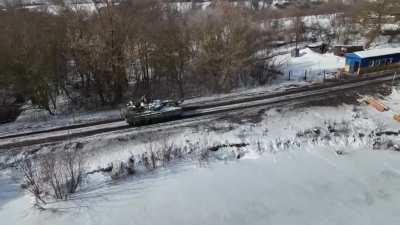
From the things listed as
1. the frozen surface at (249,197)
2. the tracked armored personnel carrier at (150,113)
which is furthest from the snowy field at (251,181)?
the tracked armored personnel carrier at (150,113)

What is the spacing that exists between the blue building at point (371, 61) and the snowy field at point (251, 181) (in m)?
10.3

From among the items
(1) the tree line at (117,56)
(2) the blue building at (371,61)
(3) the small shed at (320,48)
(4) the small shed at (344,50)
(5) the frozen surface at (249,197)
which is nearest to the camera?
(5) the frozen surface at (249,197)

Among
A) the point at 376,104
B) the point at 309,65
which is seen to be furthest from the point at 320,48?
the point at 376,104

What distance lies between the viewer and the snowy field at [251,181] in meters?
14.4

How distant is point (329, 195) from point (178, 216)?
7.08 metres

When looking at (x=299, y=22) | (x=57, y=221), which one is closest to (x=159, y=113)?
(x=57, y=221)

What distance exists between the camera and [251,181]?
16594mm

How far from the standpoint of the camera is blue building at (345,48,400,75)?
31.2 metres

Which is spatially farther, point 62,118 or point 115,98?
point 115,98

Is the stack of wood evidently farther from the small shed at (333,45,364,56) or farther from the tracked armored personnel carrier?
the small shed at (333,45,364,56)

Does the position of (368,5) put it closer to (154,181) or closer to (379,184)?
(379,184)

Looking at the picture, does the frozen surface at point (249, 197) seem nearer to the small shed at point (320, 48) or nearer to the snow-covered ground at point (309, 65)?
the snow-covered ground at point (309, 65)

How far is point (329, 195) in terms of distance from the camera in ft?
50.8

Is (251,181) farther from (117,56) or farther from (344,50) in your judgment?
(344,50)
